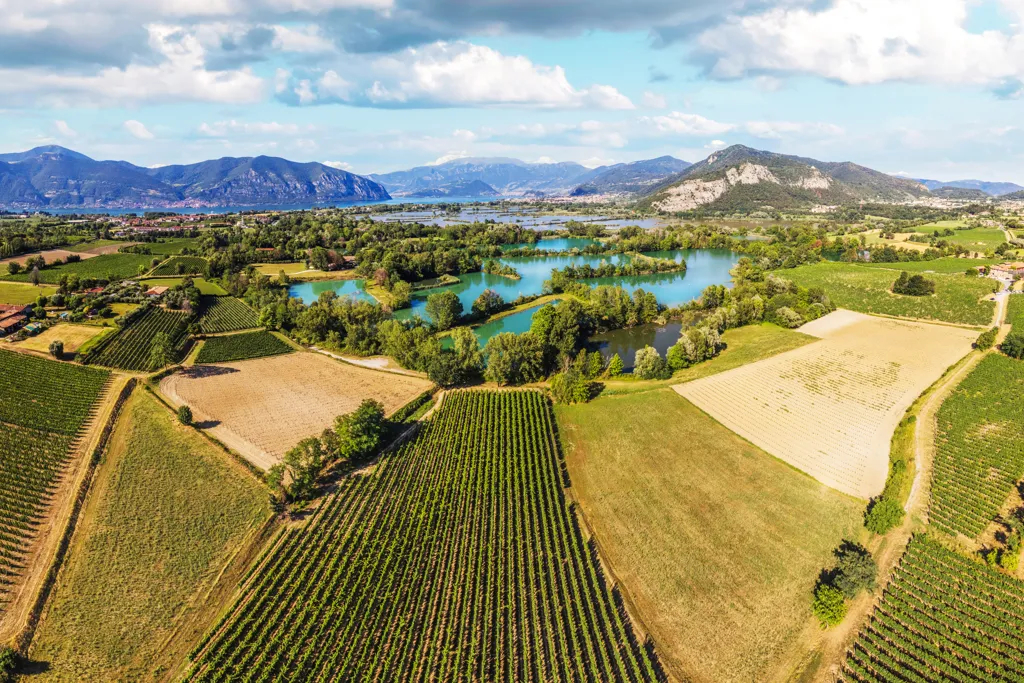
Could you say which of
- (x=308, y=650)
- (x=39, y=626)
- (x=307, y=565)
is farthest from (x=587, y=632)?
(x=39, y=626)

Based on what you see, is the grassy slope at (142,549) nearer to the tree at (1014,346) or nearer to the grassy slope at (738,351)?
the grassy slope at (738,351)

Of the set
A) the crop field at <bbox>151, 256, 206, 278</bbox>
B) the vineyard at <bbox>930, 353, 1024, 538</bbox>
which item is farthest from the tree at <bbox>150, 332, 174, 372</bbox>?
the vineyard at <bbox>930, 353, 1024, 538</bbox>

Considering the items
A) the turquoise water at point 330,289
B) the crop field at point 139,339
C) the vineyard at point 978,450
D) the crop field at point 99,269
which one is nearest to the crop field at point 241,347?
the crop field at point 139,339

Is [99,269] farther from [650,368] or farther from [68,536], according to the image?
[650,368]

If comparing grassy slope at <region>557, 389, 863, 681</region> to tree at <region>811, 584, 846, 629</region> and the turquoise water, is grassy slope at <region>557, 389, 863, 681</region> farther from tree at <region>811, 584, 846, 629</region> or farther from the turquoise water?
the turquoise water

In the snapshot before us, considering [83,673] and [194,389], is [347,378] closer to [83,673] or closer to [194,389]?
[194,389]
